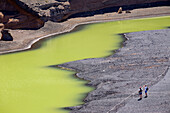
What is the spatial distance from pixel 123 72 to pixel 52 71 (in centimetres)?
813

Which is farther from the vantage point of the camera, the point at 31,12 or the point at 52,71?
the point at 31,12

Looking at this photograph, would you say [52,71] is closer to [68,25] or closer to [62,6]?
[68,25]

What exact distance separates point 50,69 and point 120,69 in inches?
317

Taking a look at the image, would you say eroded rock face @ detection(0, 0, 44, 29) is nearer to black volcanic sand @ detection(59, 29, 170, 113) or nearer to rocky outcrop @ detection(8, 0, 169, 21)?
rocky outcrop @ detection(8, 0, 169, 21)

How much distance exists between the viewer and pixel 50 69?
42.0 metres

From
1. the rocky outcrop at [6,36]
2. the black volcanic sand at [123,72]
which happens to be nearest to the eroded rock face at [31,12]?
the rocky outcrop at [6,36]

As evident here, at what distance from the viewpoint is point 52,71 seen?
41156mm

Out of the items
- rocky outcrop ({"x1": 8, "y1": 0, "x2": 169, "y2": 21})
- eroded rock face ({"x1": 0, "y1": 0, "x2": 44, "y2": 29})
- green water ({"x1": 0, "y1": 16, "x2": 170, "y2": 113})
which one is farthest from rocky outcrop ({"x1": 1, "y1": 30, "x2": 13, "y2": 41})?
rocky outcrop ({"x1": 8, "y1": 0, "x2": 169, "y2": 21})

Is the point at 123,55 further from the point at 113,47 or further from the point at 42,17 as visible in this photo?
the point at 42,17

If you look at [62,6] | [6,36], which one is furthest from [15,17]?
[62,6]

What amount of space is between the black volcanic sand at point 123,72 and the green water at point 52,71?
145 cm

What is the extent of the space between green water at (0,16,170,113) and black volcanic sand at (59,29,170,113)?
145 centimetres

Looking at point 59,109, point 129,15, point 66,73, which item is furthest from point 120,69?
point 129,15

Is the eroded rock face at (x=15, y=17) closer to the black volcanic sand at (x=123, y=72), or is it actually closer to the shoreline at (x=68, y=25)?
the shoreline at (x=68, y=25)
